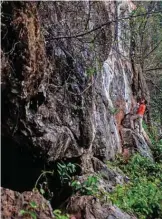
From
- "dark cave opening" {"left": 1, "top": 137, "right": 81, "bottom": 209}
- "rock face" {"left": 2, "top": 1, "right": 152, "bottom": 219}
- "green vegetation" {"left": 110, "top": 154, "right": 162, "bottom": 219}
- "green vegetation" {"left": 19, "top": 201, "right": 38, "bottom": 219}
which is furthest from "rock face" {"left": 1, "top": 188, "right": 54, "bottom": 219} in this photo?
"green vegetation" {"left": 110, "top": 154, "right": 162, "bottom": 219}

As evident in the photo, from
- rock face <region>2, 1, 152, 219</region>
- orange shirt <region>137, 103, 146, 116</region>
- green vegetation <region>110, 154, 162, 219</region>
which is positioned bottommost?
green vegetation <region>110, 154, 162, 219</region>

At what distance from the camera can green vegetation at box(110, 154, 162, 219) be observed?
322 inches

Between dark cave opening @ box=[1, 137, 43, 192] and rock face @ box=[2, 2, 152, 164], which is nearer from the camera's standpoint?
rock face @ box=[2, 2, 152, 164]

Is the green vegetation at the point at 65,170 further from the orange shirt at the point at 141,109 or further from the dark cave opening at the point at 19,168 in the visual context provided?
the orange shirt at the point at 141,109

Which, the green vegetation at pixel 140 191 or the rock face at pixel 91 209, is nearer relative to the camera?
the rock face at pixel 91 209

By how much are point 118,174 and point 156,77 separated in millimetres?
11577

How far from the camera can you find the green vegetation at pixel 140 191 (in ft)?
26.9

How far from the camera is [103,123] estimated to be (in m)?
10.2

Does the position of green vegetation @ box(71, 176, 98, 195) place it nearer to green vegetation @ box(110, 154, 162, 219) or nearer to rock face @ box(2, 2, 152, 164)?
green vegetation @ box(110, 154, 162, 219)

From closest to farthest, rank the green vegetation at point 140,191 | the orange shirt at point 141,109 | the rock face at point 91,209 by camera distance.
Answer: the rock face at point 91,209
the green vegetation at point 140,191
the orange shirt at point 141,109

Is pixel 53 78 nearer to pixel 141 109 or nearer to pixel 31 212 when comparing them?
pixel 31 212

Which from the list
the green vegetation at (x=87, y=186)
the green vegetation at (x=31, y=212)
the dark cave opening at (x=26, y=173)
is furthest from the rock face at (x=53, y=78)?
the green vegetation at (x=31, y=212)

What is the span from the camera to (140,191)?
30.1ft

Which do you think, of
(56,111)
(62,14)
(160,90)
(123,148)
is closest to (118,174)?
(123,148)
